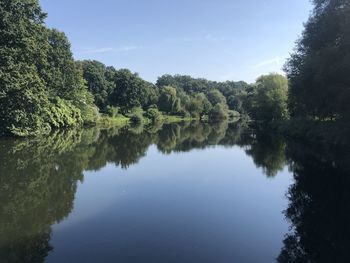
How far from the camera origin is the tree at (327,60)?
30.8m

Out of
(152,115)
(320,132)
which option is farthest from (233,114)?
(320,132)

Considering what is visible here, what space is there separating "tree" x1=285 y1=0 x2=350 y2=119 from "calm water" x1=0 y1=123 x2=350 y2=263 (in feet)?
26.7

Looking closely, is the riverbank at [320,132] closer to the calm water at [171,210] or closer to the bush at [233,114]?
the calm water at [171,210]

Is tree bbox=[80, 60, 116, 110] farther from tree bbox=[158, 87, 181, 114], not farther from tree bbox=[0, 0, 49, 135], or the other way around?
tree bbox=[0, 0, 49, 135]

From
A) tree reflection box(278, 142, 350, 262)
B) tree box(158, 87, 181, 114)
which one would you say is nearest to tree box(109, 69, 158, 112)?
tree box(158, 87, 181, 114)

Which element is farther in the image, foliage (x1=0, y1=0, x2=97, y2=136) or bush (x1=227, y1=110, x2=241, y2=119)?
bush (x1=227, y1=110, x2=241, y2=119)

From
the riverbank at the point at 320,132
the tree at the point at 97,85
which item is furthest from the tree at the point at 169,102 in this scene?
the riverbank at the point at 320,132

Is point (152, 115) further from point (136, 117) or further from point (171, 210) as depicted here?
point (171, 210)

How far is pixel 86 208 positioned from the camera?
14961mm

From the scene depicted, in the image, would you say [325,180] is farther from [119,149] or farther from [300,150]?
[119,149]

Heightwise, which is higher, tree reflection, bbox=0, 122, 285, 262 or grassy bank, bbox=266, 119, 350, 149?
grassy bank, bbox=266, 119, 350, 149

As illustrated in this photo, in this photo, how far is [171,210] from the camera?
14.9m

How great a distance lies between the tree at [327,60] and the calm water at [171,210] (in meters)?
8.14

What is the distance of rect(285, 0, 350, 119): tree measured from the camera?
30797 mm
